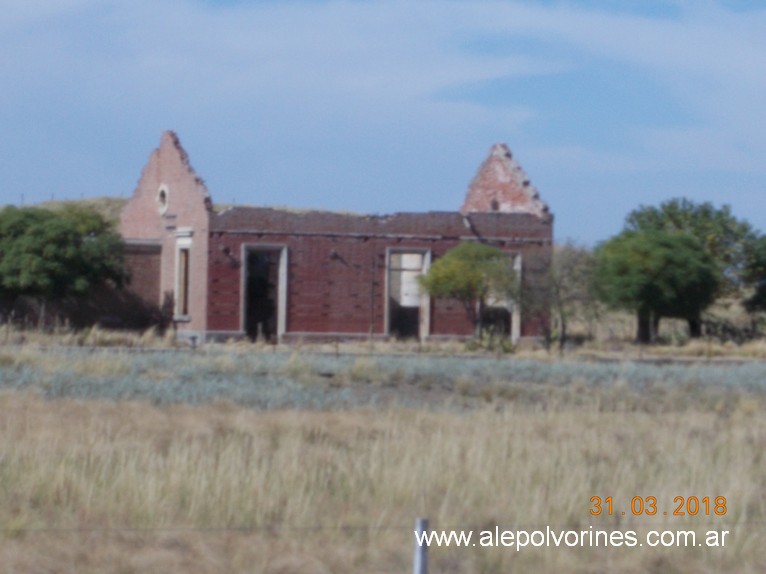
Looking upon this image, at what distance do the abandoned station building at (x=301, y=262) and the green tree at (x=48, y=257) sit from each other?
113 inches

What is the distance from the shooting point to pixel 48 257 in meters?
45.2

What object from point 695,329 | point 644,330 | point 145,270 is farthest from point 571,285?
point 145,270

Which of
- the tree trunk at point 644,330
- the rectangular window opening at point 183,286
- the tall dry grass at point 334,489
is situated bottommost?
the tall dry grass at point 334,489

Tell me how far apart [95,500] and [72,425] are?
17.6ft

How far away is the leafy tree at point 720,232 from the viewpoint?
53.9m

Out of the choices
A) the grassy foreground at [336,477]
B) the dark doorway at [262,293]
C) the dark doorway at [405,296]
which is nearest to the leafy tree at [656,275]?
the dark doorway at [405,296]

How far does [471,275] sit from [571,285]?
3.60 metres

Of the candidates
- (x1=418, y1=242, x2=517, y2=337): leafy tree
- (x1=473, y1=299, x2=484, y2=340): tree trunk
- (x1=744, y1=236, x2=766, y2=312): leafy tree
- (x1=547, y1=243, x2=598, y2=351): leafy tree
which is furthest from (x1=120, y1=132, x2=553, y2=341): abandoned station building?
(x1=744, y1=236, x2=766, y2=312): leafy tree

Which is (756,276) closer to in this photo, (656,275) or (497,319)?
(656,275)

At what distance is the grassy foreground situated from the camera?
10.3 meters

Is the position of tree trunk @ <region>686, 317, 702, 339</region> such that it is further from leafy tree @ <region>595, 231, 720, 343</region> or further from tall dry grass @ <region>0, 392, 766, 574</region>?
tall dry grass @ <region>0, 392, 766, 574</region>

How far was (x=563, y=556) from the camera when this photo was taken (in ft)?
34.0

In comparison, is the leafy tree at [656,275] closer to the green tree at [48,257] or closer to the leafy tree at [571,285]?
the leafy tree at [571,285]

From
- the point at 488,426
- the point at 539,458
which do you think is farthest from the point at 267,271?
the point at 539,458
